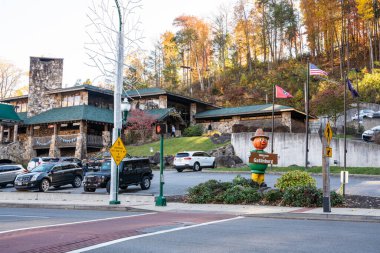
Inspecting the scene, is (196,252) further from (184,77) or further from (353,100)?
(184,77)

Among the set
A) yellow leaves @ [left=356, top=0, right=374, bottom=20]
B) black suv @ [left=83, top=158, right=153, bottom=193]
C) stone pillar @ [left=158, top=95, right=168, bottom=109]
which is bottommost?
black suv @ [left=83, top=158, right=153, bottom=193]

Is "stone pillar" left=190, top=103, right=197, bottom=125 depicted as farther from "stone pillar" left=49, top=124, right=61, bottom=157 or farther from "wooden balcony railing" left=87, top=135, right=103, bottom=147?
"stone pillar" left=49, top=124, right=61, bottom=157

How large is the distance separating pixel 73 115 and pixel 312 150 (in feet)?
93.8

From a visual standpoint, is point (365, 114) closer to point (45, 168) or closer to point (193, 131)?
point (193, 131)

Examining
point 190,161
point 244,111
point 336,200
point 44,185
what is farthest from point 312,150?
point 44,185

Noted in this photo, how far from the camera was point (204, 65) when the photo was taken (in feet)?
269

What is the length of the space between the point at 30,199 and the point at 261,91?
157ft

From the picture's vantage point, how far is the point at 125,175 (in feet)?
72.1

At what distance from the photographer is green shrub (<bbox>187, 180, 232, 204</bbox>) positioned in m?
17.3

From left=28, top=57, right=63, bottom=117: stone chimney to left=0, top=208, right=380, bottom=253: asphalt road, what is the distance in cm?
4494

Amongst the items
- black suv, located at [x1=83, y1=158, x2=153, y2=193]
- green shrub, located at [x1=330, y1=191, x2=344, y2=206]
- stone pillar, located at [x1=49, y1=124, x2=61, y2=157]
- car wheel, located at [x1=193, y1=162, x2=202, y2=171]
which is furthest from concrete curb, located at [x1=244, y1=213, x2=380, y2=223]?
stone pillar, located at [x1=49, y1=124, x2=61, y2=157]

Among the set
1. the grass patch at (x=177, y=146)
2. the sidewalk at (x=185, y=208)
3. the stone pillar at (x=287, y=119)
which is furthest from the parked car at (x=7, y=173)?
the stone pillar at (x=287, y=119)

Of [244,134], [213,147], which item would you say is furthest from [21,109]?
[244,134]

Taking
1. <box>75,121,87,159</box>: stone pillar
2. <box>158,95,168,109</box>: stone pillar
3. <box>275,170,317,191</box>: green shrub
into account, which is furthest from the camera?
<box>158,95,168,109</box>: stone pillar
